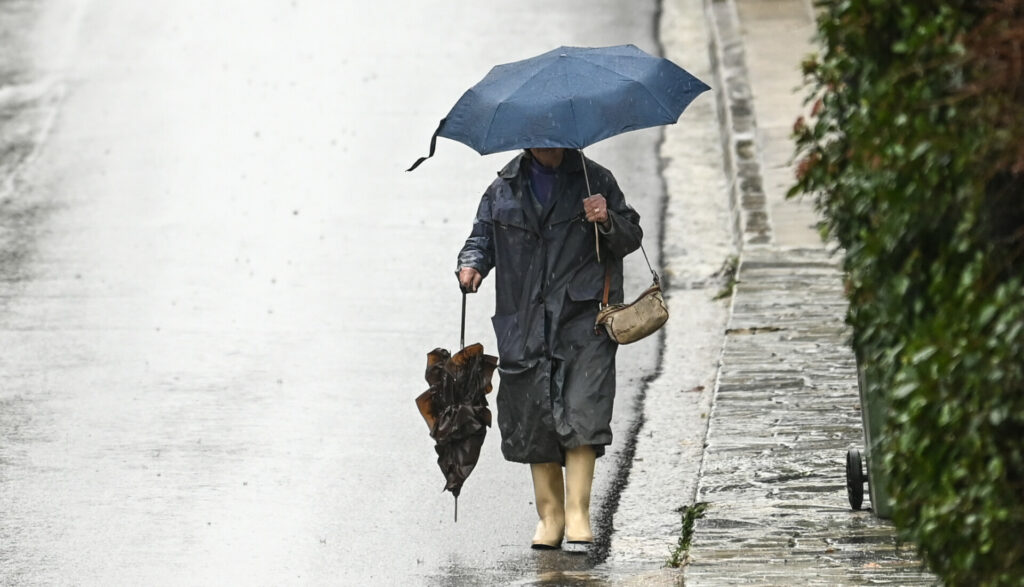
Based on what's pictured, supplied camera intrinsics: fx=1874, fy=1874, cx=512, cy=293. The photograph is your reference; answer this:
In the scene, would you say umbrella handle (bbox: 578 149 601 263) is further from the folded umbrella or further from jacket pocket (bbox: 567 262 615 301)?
the folded umbrella

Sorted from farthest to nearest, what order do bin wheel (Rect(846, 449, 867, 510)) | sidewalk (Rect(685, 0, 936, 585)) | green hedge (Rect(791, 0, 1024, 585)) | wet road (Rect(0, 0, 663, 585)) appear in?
wet road (Rect(0, 0, 663, 585)) → bin wheel (Rect(846, 449, 867, 510)) → sidewalk (Rect(685, 0, 936, 585)) → green hedge (Rect(791, 0, 1024, 585))

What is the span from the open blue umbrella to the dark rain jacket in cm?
33

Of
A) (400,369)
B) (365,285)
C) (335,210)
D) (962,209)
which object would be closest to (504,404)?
(400,369)

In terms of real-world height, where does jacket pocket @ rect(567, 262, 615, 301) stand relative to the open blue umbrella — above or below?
below

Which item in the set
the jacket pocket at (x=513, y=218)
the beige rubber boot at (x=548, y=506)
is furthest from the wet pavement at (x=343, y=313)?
the jacket pocket at (x=513, y=218)

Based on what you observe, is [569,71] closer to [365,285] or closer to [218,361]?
[218,361]

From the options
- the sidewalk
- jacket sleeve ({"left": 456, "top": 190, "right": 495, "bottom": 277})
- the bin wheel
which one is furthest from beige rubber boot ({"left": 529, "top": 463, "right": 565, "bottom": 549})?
the bin wheel

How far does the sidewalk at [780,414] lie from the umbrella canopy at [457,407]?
1.00m

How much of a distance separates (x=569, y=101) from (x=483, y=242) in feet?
2.59

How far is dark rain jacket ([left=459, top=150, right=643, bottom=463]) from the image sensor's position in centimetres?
771

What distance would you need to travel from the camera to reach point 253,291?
474 inches

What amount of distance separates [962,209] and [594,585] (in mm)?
3048

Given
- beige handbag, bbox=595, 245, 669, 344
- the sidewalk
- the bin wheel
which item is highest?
beige handbag, bbox=595, 245, 669, 344

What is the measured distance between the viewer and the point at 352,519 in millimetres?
8227
